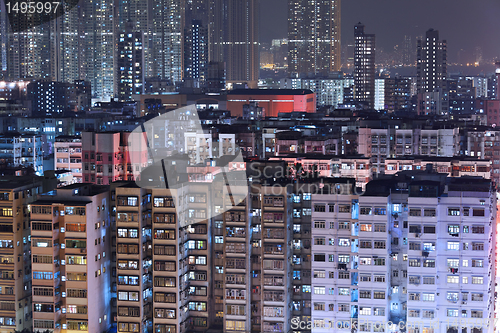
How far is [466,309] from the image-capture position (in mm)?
16875

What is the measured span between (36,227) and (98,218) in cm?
143

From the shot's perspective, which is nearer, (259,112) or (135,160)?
(135,160)

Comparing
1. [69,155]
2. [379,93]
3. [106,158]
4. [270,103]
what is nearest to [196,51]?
[379,93]

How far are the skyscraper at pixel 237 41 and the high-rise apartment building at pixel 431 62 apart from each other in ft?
88.7

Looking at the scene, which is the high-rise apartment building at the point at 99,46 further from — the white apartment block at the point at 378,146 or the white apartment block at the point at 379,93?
the white apartment block at the point at 378,146

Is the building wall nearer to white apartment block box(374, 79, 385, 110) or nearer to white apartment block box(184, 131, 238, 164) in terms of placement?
white apartment block box(374, 79, 385, 110)

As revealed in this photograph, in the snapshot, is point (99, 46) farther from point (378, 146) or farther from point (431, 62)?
point (378, 146)

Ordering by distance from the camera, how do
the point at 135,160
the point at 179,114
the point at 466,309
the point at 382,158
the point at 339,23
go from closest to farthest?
1. the point at 466,309
2. the point at 135,160
3. the point at 382,158
4. the point at 179,114
5. the point at 339,23

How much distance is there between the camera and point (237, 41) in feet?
310

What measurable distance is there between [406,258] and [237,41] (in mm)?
78983

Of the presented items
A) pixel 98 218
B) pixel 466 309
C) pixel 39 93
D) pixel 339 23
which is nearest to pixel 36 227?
pixel 98 218

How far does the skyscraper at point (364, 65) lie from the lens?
74062 millimetres

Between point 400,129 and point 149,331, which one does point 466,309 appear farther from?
point 400,129

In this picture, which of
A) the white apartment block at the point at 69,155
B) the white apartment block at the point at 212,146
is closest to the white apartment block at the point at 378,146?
the white apartment block at the point at 212,146
